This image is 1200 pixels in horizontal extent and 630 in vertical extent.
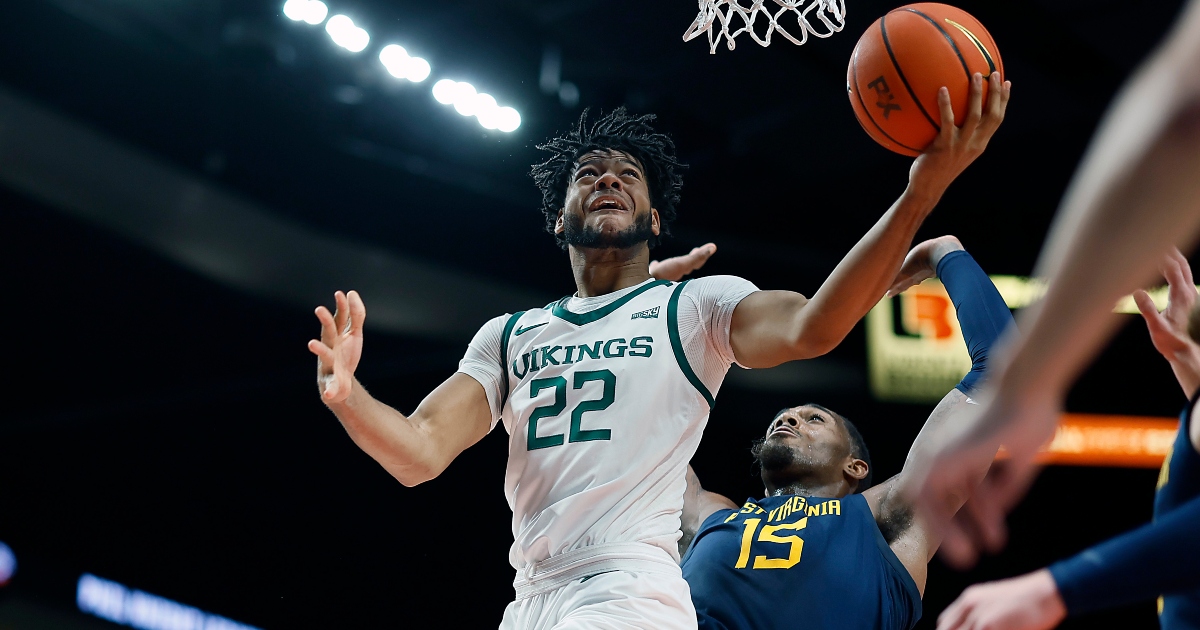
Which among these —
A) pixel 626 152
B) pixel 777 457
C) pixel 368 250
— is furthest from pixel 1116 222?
pixel 368 250

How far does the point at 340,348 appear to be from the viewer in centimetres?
265

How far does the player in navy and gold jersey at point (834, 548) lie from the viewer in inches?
127

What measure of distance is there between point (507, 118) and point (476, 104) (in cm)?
23

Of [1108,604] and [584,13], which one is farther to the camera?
[584,13]

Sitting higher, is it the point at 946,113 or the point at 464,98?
the point at 464,98

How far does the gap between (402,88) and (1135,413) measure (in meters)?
5.46

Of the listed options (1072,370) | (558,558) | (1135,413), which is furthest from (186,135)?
(1072,370)

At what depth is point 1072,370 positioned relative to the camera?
983 millimetres

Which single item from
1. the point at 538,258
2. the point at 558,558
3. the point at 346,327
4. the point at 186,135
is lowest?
the point at 558,558

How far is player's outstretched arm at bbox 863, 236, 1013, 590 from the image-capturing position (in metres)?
2.97

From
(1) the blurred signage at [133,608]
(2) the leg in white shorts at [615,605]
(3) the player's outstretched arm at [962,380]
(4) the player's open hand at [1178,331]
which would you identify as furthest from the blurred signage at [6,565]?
(4) the player's open hand at [1178,331]

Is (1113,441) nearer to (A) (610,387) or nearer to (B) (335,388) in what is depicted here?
(A) (610,387)

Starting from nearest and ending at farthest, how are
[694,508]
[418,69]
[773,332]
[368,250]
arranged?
[773,332], [694,508], [418,69], [368,250]

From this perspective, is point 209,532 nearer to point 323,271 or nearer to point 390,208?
point 323,271
